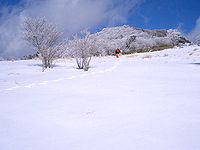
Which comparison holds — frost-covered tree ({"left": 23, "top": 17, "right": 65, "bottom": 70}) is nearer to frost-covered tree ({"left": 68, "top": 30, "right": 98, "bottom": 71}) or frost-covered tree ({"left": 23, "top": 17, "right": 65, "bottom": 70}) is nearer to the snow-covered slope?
frost-covered tree ({"left": 68, "top": 30, "right": 98, "bottom": 71})

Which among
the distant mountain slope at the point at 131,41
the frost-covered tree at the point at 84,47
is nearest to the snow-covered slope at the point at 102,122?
the frost-covered tree at the point at 84,47

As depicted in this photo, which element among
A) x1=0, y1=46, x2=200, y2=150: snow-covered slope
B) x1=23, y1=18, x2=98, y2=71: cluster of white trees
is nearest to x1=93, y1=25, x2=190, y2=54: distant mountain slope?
x1=23, y1=18, x2=98, y2=71: cluster of white trees

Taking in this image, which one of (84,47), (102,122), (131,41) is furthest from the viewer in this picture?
(131,41)

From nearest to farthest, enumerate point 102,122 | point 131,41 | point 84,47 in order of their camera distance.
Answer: point 102,122, point 84,47, point 131,41

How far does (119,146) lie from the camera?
322 cm

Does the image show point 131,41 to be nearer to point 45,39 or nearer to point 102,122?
point 45,39

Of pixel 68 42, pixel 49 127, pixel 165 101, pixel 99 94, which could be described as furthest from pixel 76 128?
pixel 68 42

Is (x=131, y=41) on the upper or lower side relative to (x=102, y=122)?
upper

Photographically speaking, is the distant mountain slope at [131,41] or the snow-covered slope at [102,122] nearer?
the snow-covered slope at [102,122]

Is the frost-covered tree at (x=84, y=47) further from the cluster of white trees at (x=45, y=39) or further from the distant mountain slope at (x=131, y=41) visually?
the distant mountain slope at (x=131, y=41)

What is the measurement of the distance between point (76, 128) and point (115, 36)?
103685 millimetres

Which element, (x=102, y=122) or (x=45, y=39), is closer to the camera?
(x=102, y=122)

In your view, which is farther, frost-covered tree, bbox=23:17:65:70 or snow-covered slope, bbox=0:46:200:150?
frost-covered tree, bbox=23:17:65:70

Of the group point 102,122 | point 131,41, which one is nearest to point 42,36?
point 102,122
